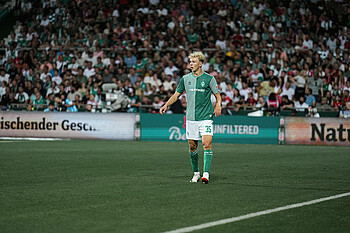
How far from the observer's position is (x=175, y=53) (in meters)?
28.0

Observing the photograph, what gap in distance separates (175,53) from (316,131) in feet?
25.3

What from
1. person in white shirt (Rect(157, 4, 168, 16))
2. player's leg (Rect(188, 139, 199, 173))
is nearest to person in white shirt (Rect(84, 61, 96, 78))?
person in white shirt (Rect(157, 4, 168, 16))

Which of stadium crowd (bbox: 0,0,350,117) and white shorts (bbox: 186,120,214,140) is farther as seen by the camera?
stadium crowd (bbox: 0,0,350,117)

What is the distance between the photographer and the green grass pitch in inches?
270

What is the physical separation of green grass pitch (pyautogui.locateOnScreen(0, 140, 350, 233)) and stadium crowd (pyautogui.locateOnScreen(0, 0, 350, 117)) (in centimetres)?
869

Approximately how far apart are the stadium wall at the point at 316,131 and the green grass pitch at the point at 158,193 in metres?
6.89

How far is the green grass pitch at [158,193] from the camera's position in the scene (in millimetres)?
6859

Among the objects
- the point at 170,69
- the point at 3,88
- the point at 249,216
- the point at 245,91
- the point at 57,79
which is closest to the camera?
the point at 249,216

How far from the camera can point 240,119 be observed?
79.0 ft

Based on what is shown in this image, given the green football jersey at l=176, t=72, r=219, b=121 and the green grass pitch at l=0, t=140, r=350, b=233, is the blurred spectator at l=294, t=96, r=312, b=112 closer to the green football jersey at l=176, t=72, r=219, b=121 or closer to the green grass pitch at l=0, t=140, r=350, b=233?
the green grass pitch at l=0, t=140, r=350, b=233

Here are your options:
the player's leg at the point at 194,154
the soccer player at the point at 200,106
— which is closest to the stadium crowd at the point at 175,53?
the player's leg at the point at 194,154

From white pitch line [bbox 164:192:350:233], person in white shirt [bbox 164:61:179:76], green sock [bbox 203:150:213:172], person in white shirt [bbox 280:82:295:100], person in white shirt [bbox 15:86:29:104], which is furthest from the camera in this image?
person in white shirt [bbox 15:86:29:104]

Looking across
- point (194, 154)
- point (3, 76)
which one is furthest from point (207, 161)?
point (3, 76)

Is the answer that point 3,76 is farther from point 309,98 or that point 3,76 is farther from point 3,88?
point 309,98
